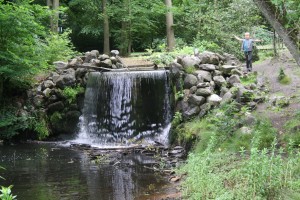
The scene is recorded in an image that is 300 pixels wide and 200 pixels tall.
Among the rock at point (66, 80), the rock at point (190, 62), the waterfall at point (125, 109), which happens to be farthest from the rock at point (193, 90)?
the rock at point (66, 80)

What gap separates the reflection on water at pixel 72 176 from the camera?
6602 mm

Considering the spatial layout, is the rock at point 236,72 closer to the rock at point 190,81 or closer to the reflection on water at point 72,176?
the rock at point 190,81

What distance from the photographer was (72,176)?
7820mm

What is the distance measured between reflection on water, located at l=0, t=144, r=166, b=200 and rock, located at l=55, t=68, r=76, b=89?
118 inches

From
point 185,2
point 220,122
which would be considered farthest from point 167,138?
point 185,2

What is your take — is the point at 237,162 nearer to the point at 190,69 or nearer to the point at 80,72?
the point at 190,69

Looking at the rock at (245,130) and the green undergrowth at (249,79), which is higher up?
the green undergrowth at (249,79)

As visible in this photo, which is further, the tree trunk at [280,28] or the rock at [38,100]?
the rock at [38,100]

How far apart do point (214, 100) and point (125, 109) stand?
368cm

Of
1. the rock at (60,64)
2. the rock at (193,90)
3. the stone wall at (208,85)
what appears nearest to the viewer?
the stone wall at (208,85)

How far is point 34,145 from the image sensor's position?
Answer: 1152cm

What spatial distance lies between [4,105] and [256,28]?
10996mm

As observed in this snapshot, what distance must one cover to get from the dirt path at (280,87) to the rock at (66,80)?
6.18 meters

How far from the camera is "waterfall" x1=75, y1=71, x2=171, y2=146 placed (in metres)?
11.8
